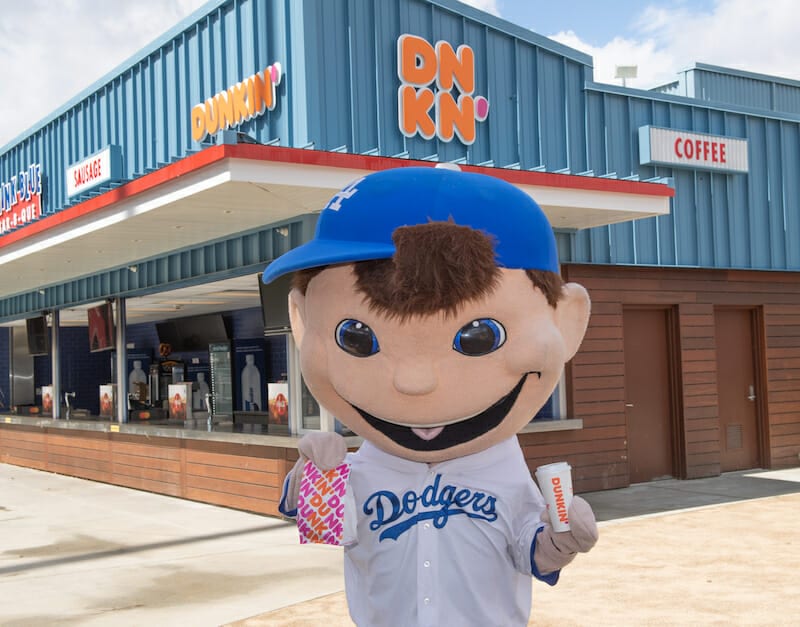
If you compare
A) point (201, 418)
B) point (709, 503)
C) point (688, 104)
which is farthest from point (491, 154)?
point (201, 418)

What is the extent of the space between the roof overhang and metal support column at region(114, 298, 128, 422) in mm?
1223

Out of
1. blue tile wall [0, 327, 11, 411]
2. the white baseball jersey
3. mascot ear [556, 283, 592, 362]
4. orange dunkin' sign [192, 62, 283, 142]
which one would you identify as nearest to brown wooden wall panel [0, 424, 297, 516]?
blue tile wall [0, 327, 11, 411]

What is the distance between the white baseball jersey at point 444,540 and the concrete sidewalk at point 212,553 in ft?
9.60

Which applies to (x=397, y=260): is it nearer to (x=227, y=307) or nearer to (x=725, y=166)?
(x=725, y=166)

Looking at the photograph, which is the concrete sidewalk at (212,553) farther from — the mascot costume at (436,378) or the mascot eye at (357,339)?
the mascot eye at (357,339)

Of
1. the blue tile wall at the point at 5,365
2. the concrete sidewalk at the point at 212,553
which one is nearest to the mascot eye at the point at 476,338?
the concrete sidewalk at the point at 212,553

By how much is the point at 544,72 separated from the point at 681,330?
3495mm

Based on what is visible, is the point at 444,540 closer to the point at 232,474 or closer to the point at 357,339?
the point at 357,339

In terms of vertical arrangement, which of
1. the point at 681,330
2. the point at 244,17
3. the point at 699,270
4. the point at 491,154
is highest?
the point at 244,17

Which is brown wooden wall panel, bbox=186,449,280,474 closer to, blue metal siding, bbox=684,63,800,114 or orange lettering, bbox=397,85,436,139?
orange lettering, bbox=397,85,436,139

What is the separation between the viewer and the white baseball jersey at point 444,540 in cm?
296

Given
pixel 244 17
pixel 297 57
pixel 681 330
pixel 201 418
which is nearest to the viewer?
pixel 297 57

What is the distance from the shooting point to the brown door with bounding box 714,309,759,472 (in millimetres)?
12227

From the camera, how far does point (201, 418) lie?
12461 millimetres
